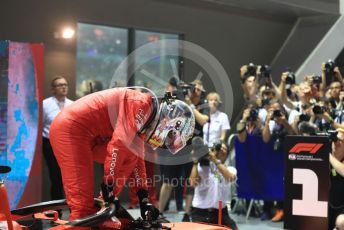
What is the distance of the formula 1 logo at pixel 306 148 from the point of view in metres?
5.48

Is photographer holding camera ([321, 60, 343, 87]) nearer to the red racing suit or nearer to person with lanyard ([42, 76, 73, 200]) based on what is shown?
person with lanyard ([42, 76, 73, 200])

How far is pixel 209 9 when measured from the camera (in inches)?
387

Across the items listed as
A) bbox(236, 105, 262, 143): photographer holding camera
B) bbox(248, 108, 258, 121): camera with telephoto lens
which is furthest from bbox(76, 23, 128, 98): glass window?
bbox(248, 108, 258, 121): camera with telephoto lens

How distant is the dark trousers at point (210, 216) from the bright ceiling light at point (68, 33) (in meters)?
3.44

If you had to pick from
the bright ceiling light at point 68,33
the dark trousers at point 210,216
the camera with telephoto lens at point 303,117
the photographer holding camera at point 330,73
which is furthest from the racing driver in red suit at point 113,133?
the bright ceiling light at point 68,33

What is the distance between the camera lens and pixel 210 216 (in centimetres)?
589

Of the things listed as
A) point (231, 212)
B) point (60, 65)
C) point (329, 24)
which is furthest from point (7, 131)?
point (329, 24)

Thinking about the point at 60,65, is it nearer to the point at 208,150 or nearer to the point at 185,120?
the point at 208,150

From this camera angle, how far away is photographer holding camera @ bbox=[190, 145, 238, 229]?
5.97m

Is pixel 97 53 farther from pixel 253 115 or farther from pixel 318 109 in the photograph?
pixel 318 109

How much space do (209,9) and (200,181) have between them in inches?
174

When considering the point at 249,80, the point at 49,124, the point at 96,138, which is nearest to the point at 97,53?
the point at 49,124

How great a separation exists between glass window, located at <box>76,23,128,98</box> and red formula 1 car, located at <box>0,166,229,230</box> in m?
4.47

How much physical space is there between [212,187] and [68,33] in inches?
136
